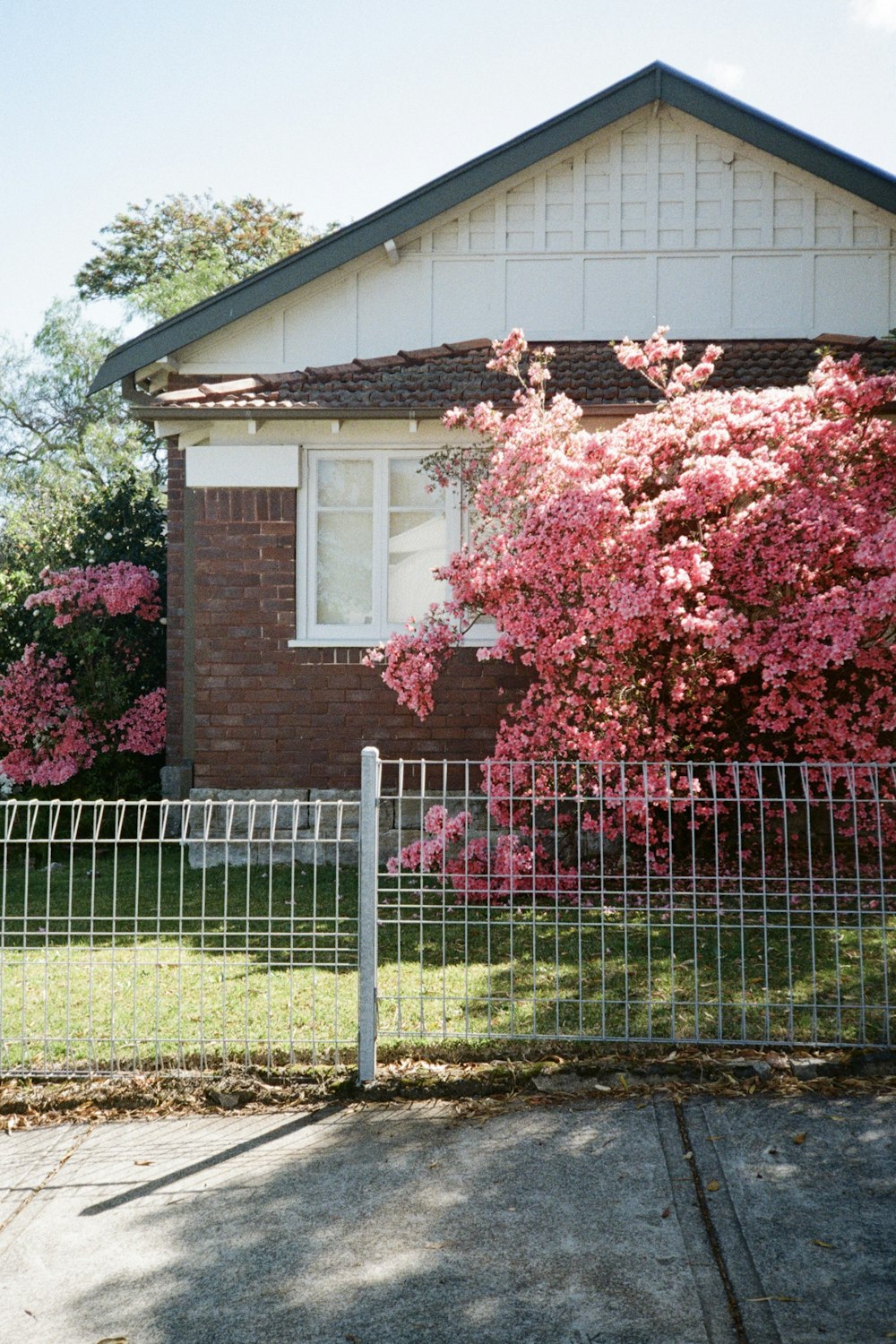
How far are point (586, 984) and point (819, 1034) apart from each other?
129 centimetres

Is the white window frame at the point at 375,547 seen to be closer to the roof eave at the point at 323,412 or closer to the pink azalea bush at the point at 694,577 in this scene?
the roof eave at the point at 323,412

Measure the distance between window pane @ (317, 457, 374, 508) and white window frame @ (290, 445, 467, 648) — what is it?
57mm

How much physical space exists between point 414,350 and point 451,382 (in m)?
1.01

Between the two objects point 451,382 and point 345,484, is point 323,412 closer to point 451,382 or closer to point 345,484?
point 345,484

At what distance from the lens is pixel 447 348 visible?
11125 millimetres

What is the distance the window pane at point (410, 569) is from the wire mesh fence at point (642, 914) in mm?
1435

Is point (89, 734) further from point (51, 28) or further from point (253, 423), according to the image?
point (51, 28)

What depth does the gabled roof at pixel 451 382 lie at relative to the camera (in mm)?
10023

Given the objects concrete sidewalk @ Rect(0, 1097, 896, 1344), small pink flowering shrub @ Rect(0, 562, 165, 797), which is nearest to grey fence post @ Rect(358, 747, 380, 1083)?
concrete sidewalk @ Rect(0, 1097, 896, 1344)

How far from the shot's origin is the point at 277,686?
10.4m

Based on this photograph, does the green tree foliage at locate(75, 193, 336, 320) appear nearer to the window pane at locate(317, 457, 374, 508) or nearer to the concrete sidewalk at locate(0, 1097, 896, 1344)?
the window pane at locate(317, 457, 374, 508)

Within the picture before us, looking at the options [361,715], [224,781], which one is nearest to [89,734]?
[224,781]

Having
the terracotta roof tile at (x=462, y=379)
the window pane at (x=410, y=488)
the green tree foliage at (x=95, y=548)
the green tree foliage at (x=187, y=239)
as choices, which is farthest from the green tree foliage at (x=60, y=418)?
the window pane at (x=410, y=488)

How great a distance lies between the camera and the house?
410 inches
